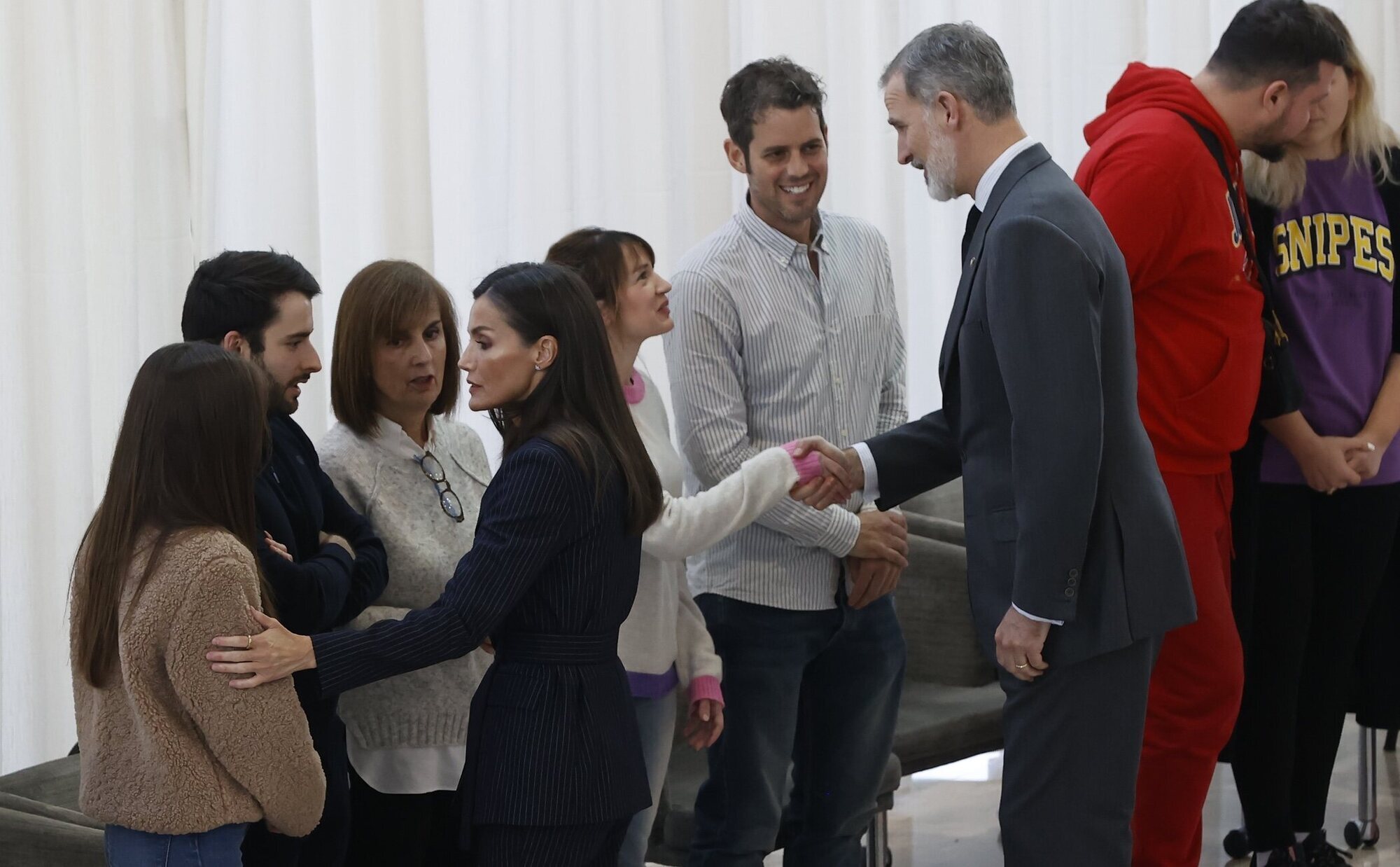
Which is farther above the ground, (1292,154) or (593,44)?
(593,44)

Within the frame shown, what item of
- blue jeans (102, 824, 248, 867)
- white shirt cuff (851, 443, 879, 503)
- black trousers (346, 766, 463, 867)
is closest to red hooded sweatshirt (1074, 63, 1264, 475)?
white shirt cuff (851, 443, 879, 503)

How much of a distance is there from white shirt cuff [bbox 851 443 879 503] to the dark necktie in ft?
1.28

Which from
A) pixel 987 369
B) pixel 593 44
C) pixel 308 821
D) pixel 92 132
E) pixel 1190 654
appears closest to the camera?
pixel 308 821

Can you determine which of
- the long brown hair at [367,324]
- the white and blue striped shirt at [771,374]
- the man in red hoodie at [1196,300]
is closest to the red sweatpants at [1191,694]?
the man in red hoodie at [1196,300]

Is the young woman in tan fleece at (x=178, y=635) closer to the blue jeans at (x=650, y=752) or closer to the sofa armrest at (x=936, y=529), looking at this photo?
the blue jeans at (x=650, y=752)

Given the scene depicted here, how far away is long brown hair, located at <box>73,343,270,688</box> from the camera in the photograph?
1874mm

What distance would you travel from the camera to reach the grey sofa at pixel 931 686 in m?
2.97

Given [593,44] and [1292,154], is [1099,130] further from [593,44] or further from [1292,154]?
[593,44]

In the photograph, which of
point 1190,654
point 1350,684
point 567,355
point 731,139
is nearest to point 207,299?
point 567,355

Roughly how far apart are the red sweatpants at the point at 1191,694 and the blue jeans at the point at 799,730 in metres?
0.51

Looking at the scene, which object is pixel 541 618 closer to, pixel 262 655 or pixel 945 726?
pixel 262 655

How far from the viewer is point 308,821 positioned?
1.97m

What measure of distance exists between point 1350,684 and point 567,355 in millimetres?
2188

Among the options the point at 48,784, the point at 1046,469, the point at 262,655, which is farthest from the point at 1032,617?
the point at 48,784
